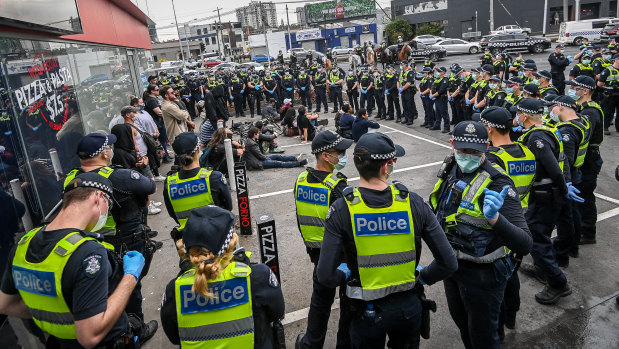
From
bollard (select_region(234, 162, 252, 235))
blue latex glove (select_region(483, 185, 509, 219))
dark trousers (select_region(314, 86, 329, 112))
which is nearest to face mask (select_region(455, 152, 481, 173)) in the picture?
blue latex glove (select_region(483, 185, 509, 219))

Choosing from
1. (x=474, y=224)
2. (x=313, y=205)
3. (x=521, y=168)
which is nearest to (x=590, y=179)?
(x=521, y=168)

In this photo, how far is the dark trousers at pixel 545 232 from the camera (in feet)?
14.0

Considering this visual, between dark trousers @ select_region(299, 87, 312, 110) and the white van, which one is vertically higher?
the white van

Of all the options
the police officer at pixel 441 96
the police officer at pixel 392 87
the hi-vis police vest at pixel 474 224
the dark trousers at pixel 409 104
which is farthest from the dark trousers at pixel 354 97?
the hi-vis police vest at pixel 474 224

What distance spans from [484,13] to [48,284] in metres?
50.3

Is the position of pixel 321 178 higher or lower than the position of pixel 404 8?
lower

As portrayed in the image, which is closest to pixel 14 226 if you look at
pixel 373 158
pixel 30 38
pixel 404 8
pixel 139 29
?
pixel 30 38

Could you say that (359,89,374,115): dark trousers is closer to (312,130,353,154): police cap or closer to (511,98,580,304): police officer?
(511,98,580,304): police officer

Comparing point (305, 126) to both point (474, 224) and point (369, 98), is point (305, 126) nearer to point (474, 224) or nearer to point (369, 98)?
point (369, 98)

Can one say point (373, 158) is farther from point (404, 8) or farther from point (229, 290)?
point (404, 8)

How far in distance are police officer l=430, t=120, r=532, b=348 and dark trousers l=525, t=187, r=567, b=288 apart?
144 centimetres

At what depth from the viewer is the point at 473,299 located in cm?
311

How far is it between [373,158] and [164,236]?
5.26 meters

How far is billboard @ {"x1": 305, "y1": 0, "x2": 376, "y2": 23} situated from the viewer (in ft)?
210
